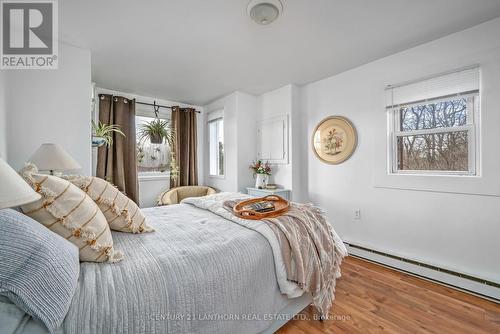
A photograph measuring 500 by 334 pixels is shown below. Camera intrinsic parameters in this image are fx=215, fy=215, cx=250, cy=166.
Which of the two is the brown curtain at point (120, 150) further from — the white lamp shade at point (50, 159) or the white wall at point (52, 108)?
the white lamp shade at point (50, 159)

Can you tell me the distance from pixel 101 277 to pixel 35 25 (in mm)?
2379

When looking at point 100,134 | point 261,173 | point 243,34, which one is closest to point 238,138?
point 261,173

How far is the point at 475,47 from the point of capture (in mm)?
2018

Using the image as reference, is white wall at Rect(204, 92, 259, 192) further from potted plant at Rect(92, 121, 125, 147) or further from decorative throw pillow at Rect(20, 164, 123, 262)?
decorative throw pillow at Rect(20, 164, 123, 262)

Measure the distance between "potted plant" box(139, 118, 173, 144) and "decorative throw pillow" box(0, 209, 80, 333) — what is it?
3.42 m

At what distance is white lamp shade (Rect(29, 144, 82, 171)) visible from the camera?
1843 mm

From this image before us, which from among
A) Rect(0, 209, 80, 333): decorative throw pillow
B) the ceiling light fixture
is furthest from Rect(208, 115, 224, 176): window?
Rect(0, 209, 80, 333): decorative throw pillow

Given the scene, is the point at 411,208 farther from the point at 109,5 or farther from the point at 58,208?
the point at 109,5

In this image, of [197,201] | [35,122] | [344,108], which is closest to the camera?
[35,122]

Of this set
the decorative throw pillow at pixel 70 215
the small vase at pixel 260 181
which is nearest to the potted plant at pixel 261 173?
the small vase at pixel 260 181

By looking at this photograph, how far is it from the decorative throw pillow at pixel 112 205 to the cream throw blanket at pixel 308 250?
65 centimetres

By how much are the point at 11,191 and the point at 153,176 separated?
360cm

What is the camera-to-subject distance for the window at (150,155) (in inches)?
156

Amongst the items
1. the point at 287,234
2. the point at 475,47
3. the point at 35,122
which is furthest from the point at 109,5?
the point at 475,47
